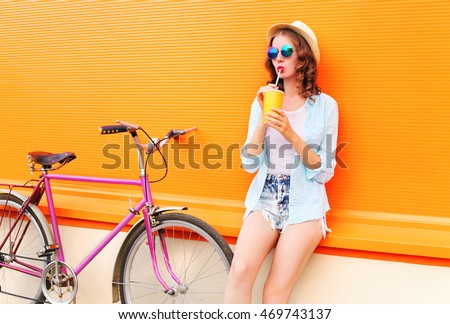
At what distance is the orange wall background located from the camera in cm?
252

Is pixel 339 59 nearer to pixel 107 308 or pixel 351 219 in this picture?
pixel 351 219

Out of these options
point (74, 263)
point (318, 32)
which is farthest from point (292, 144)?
point (74, 263)

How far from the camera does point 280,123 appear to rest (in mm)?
2262

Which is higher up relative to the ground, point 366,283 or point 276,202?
point 276,202

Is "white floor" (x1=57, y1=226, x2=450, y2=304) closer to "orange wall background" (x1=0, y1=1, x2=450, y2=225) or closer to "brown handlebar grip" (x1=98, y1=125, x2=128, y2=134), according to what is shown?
"orange wall background" (x1=0, y1=1, x2=450, y2=225)

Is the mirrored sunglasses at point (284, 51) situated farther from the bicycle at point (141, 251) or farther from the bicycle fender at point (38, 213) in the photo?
the bicycle fender at point (38, 213)

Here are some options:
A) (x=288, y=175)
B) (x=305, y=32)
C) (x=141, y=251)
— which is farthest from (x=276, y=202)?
(x=141, y=251)

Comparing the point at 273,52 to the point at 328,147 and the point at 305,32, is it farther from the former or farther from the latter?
the point at 328,147

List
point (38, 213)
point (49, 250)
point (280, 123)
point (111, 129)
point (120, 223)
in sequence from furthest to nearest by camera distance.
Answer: point (38, 213) < point (49, 250) < point (120, 223) < point (111, 129) < point (280, 123)

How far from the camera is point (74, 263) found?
10.5 ft

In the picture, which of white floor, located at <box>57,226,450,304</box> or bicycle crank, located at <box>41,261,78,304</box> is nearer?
white floor, located at <box>57,226,450,304</box>

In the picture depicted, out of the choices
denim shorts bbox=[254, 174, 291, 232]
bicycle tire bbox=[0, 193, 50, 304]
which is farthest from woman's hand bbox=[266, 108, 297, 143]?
bicycle tire bbox=[0, 193, 50, 304]

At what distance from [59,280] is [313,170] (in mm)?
1655

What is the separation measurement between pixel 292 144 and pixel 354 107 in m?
0.48
